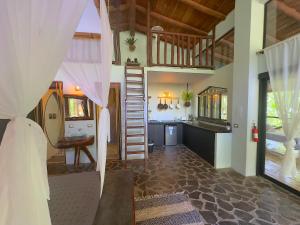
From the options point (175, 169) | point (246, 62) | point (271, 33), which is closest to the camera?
point (271, 33)

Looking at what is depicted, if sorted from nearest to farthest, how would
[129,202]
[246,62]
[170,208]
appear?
[129,202] < [170,208] < [246,62]

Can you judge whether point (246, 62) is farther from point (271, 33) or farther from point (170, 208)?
point (170, 208)

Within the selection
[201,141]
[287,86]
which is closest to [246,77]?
[287,86]

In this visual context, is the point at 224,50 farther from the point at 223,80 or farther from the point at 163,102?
the point at 163,102

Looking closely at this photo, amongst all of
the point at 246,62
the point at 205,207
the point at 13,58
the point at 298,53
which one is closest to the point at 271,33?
the point at 246,62

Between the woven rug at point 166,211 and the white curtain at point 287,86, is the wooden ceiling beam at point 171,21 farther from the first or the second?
the woven rug at point 166,211

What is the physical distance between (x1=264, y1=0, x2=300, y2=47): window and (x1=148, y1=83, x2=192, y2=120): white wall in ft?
11.6

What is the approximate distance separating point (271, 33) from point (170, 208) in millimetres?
3416

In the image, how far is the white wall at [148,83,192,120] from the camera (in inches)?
248

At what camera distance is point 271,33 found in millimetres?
3008

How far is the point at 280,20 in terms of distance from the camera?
286 cm

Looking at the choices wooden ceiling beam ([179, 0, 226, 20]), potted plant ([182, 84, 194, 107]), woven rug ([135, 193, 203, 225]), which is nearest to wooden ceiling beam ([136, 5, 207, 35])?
wooden ceiling beam ([179, 0, 226, 20])

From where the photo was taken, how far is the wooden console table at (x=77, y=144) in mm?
3486

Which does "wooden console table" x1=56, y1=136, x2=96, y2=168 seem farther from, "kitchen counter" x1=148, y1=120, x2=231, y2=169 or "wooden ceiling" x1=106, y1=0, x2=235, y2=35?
"wooden ceiling" x1=106, y1=0, x2=235, y2=35
